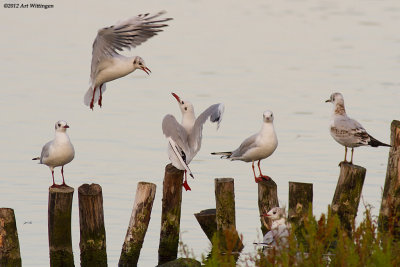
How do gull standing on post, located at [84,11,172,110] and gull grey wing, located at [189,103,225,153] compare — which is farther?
gull standing on post, located at [84,11,172,110]

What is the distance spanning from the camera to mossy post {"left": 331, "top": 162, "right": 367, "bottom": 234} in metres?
10.6

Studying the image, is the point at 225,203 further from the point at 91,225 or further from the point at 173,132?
the point at 91,225

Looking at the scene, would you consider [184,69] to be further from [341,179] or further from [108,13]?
[341,179]

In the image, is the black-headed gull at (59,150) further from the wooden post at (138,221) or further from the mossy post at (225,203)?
the mossy post at (225,203)

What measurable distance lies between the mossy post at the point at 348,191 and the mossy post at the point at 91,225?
2499 millimetres

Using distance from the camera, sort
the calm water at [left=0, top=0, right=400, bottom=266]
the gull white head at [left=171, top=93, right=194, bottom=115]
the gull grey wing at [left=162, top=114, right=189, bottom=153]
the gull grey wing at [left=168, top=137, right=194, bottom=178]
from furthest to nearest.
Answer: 1. the calm water at [left=0, top=0, right=400, bottom=266]
2. the gull white head at [left=171, top=93, right=194, bottom=115]
3. the gull grey wing at [left=162, top=114, right=189, bottom=153]
4. the gull grey wing at [left=168, top=137, right=194, bottom=178]

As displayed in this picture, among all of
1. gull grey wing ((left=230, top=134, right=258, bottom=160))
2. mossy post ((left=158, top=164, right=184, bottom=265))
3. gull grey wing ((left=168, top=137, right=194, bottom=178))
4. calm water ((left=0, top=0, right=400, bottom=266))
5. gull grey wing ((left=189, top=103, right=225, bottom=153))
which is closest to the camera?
mossy post ((left=158, top=164, right=184, bottom=265))

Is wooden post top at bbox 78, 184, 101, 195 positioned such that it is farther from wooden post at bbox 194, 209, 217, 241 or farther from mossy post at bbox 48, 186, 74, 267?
wooden post at bbox 194, 209, 217, 241

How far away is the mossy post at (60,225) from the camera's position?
9.70 metres

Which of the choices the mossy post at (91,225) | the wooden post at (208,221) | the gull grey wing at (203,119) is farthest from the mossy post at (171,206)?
the mossy post at (91,225)

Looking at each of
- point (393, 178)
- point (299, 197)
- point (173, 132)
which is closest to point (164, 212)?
point (173, 132)

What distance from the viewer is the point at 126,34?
42.0 feet

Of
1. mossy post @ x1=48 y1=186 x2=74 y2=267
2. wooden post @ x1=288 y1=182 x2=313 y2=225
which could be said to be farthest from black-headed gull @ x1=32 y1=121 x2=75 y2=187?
wooden post @ x1=288 y1=182 x2=313 y2=225

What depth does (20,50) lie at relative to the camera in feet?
84.2
